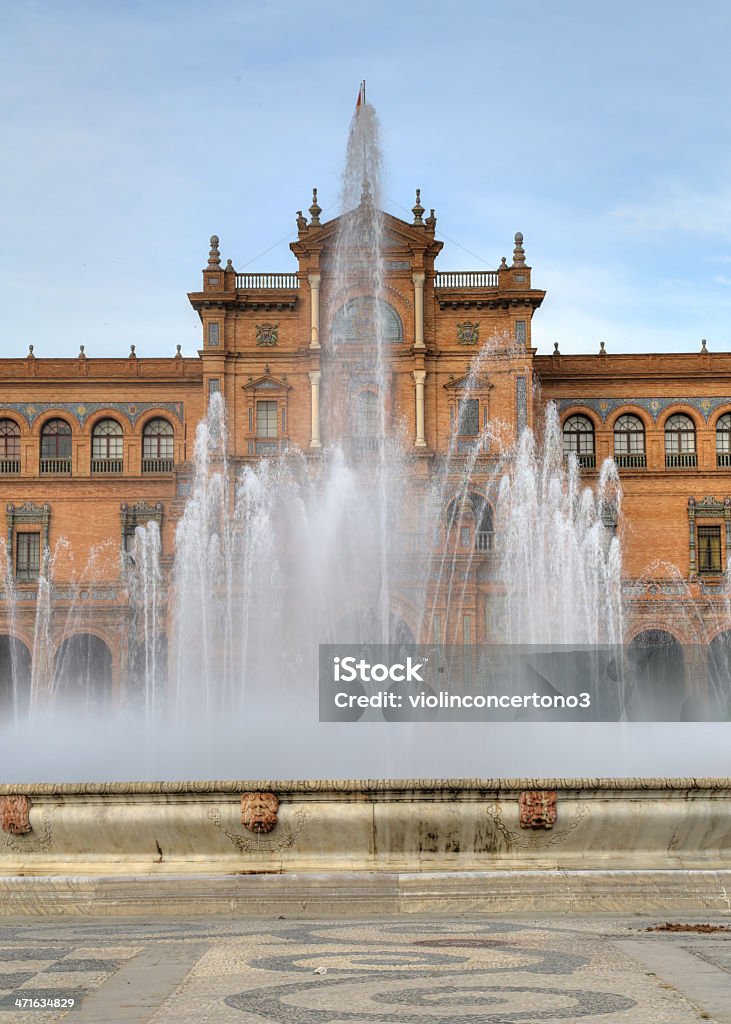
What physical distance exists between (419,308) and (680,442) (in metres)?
10.2

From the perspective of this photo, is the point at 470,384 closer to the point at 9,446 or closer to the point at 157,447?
the point at 157,447

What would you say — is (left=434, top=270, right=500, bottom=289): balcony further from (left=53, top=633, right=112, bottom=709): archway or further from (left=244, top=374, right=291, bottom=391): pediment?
(left=53, top=633, right=112, bottom=709): archway

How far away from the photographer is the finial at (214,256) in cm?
4334

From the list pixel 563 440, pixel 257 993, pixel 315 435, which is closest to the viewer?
pixel 257 993

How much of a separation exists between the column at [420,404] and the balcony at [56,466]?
11.8 metres

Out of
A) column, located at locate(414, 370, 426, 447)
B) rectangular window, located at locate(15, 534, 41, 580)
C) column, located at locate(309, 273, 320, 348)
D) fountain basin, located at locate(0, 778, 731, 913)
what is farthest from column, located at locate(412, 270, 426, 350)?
fountain basin, located at locate(0, 778, 731, 913)

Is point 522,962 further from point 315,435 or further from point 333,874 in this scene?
point 315,435

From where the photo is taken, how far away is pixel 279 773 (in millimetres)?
16641

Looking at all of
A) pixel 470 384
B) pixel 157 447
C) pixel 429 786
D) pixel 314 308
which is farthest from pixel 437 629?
pixel 429 786

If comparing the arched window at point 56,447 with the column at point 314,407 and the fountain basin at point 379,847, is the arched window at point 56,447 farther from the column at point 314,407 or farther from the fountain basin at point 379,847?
the fountain basin at point 379,847

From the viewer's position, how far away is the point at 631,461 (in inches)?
1774

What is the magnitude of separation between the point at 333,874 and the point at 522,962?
2.38m

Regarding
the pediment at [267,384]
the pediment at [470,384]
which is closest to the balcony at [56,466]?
→ the pediment at [267,384]

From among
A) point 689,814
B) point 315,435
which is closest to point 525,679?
point 315,435
